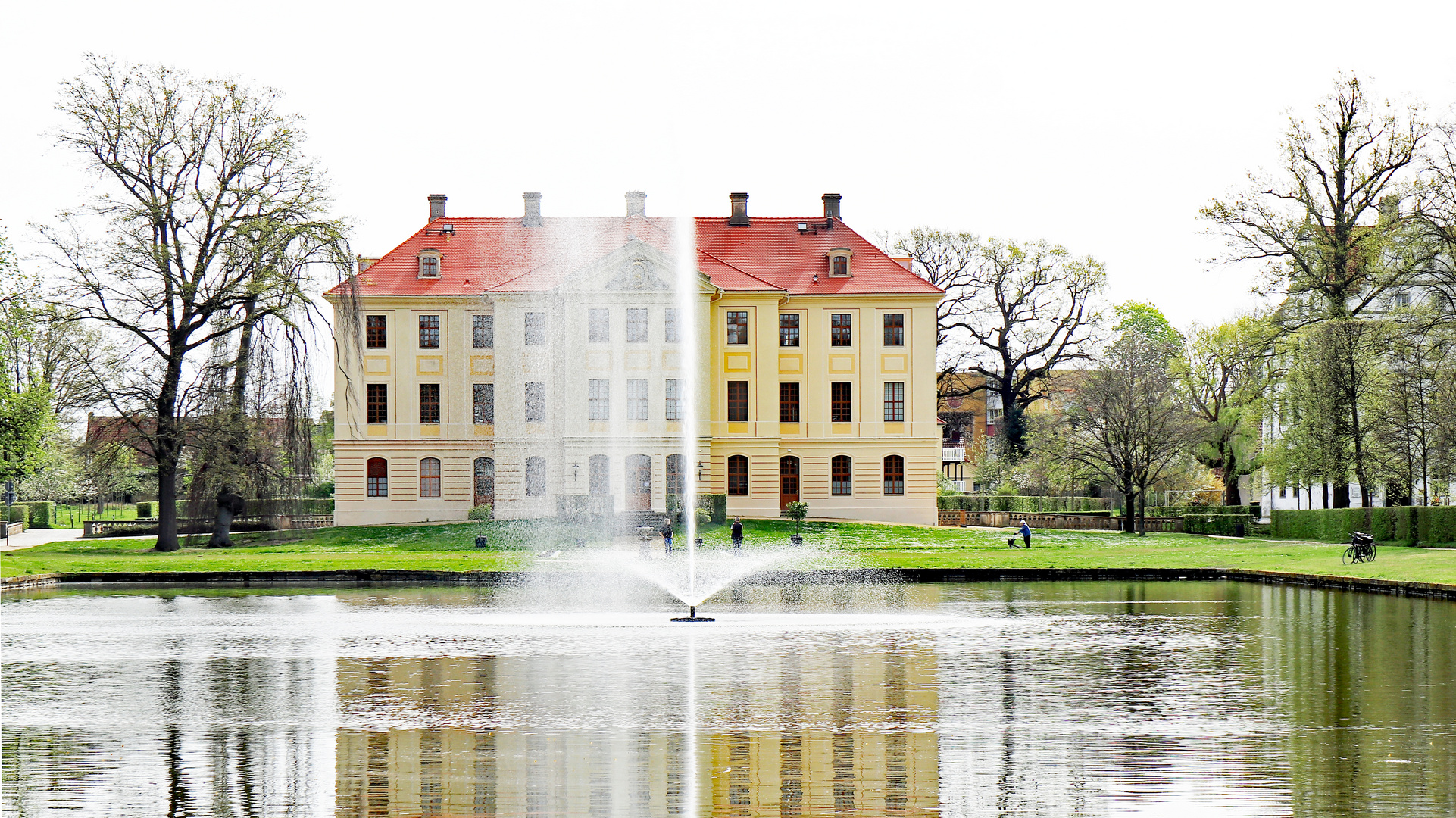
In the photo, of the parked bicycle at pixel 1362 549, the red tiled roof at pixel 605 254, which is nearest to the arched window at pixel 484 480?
the red tiled roof at pixel 605 254

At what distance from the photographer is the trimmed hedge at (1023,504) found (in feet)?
225

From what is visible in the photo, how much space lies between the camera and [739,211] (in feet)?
213

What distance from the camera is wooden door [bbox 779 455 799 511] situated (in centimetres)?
6041

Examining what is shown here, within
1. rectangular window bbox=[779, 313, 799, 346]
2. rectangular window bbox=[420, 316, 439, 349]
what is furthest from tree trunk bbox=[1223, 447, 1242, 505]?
rectangular window bbox=[420, 316, 439, 349]

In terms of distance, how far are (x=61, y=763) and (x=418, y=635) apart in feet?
32.6

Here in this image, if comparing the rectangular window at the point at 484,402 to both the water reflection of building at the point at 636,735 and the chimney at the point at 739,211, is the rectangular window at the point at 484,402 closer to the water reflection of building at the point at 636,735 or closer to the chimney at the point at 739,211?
the chimney at the point at 739,211

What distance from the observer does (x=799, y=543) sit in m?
47.5

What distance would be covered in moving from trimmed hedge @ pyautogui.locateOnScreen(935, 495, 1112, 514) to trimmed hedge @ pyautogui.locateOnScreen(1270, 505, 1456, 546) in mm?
15204

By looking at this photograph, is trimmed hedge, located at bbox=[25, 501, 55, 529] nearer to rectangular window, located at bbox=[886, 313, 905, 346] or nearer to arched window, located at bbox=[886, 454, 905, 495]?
arched window, located at bbox=[886, 454, 905, 495]

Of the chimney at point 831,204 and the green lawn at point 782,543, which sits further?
the chimney at point 831,204

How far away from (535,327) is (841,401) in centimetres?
1387

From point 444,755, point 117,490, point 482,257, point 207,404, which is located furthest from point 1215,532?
point 117,490

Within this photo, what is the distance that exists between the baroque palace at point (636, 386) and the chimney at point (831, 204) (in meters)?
4.22

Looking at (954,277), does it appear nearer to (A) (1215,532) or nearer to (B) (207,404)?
(A) (1215,532)
